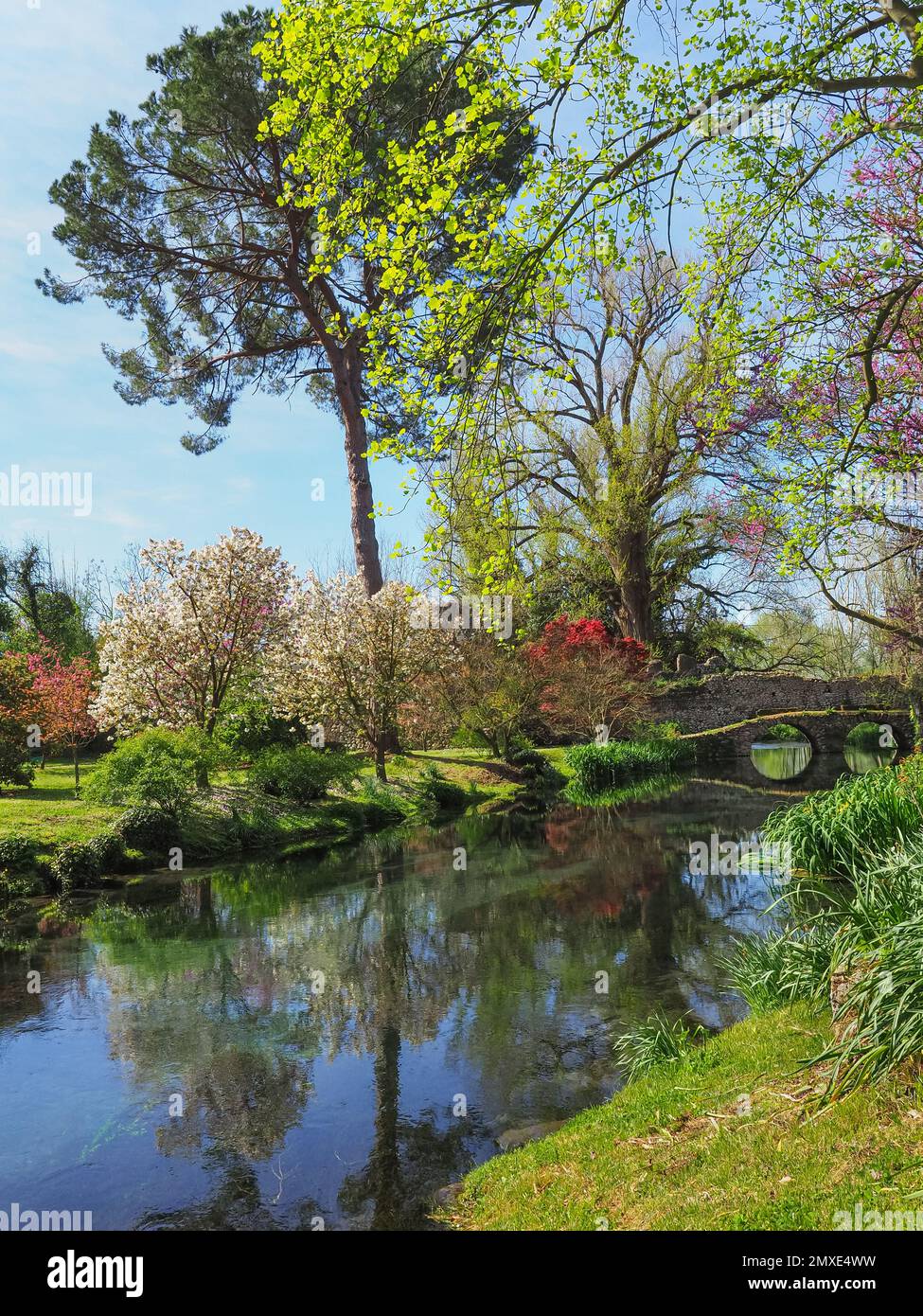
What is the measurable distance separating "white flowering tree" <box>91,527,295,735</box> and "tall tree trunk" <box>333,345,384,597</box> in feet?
20.5

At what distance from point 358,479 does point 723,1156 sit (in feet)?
75.5

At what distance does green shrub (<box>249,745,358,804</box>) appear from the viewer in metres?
19.1

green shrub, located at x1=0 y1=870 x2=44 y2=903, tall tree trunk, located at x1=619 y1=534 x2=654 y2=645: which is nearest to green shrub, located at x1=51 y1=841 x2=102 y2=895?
green shrub, located at x1=0 y1=870 x2=44 y2=903

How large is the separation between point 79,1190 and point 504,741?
2103cm

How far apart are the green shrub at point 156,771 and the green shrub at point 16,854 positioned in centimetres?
238

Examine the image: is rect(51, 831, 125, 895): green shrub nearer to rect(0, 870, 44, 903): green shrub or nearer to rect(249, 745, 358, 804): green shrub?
rect(0, 870, 44, 903): green shrub

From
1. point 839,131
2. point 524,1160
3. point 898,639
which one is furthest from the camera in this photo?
point 898,639

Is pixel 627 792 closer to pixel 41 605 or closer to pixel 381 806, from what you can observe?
pixel 381 806

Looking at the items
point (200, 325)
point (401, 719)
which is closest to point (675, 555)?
point (401, 719)

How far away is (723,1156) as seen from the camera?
409 cm

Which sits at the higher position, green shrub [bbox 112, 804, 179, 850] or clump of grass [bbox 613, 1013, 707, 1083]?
green shrub [bbox 112, 804, 179, 850]

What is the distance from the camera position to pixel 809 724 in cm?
3403

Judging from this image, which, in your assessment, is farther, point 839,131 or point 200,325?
point 200,325
